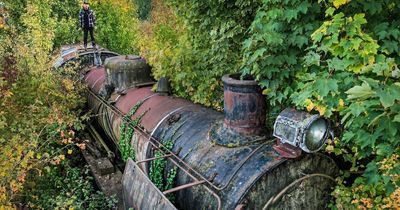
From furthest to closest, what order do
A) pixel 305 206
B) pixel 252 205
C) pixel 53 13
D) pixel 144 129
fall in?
pixel 53 13
pixel 144 129
pixel 305 206
pixel 252 205

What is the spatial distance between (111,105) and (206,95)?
7.38ft

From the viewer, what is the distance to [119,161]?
8062 millimetres

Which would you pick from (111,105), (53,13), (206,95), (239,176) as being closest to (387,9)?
(239,176)

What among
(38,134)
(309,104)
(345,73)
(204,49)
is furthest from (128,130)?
(345,73)

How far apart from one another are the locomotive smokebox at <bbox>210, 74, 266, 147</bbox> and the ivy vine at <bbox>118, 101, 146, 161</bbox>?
2.23m

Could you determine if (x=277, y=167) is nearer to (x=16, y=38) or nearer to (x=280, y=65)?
(x=280, y=65)

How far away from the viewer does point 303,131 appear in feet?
11.4

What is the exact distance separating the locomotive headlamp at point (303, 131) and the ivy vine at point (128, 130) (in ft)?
10.2

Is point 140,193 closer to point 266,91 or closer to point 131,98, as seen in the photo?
point 266,91

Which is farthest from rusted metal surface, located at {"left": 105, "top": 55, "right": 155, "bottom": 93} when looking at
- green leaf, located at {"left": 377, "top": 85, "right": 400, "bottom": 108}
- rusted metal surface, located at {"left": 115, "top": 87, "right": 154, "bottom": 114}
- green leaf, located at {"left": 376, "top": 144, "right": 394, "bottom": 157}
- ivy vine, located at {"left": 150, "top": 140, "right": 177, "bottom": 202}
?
green leaf, located at {"left": 377, "top": 85, "right": 400, "bottom": 108}

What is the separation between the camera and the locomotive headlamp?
347cm

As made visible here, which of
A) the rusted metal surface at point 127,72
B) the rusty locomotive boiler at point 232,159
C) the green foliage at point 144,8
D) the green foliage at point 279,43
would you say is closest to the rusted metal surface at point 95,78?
the rusted metal surface at point 127,72

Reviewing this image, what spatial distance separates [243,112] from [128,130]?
277cm

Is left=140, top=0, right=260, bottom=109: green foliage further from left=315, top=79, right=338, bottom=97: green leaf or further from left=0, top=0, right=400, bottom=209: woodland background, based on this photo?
left=315, top=79, right=338, bottom=97: green leaf
